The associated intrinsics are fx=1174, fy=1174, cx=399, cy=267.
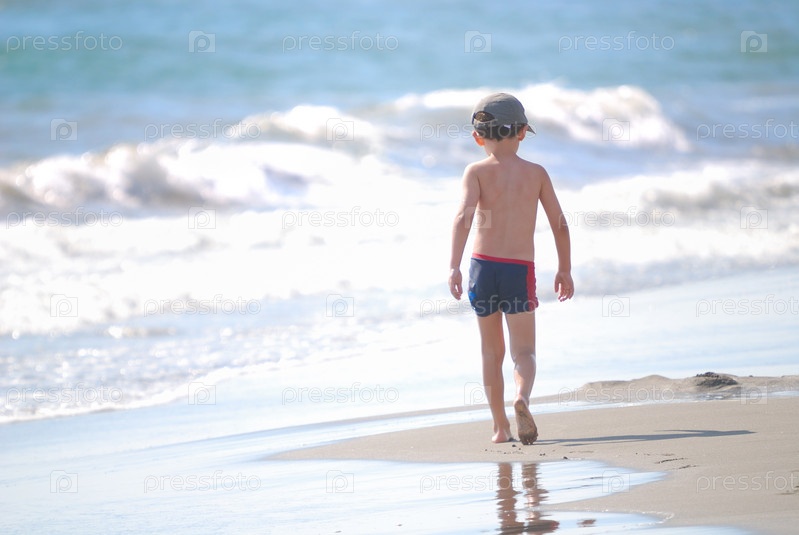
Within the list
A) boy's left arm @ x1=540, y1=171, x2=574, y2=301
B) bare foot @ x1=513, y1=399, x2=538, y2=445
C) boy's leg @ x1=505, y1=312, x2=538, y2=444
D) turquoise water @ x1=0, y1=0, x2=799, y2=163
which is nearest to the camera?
bare foot @ x1=513, y1=399, x2=538, y2=445

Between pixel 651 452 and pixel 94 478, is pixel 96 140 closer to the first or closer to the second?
pixel 94 478

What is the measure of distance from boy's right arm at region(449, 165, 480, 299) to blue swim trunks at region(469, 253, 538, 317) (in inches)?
3.7

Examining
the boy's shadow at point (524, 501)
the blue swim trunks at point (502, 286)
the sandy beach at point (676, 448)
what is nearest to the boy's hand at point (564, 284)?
the blue swim trunks at point (502, 286)

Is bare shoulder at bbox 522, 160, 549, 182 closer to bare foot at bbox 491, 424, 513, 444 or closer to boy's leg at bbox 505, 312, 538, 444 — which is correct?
boy's leg at bbox 505, 312, 538, 444

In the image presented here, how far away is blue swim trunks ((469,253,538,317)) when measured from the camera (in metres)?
4.45

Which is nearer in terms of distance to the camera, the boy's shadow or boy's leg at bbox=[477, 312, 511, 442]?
the boy's shadow

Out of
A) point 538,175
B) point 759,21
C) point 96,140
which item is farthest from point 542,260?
point 759,21

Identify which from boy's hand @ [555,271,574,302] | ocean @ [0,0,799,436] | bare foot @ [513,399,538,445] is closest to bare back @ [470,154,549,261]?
boy's hand @ [555,271,574,302]

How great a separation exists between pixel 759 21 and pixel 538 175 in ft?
110

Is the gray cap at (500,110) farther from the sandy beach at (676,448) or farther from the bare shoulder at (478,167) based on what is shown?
the sandy beach at (676,448)

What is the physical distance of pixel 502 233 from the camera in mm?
4500

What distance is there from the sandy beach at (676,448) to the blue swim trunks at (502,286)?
48cm

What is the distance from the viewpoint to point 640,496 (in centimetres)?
321

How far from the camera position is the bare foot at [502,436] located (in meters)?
4.31
